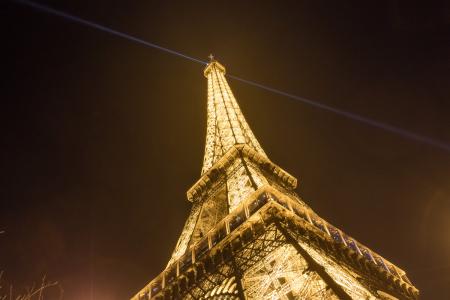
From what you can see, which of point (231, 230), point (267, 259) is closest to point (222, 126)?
point (231, 230)

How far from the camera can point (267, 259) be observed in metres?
12.8

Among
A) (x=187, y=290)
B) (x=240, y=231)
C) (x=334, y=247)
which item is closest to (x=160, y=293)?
(x=187, y=290)

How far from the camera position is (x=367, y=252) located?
54.8 feet

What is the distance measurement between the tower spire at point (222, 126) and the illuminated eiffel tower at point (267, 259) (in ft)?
19.7

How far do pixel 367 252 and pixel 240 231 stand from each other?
20.2 ft

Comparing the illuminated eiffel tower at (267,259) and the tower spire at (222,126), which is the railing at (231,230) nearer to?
the illuminated eiffel tower at (267,259)

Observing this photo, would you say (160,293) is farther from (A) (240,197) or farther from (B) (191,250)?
(A) (240,197)

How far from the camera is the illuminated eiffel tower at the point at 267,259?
36.4 feet

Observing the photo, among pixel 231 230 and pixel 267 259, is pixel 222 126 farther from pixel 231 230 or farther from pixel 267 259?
pixel 267 259

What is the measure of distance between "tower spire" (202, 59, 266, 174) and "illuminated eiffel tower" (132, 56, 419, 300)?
600 centimetres

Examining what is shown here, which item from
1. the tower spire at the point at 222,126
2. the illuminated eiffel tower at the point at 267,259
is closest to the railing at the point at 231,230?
the illuminated eiffel tower at the point at 267,259

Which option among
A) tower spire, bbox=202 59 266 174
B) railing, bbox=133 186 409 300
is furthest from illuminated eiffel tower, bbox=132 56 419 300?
tower spire, bbox=202 59 266 174

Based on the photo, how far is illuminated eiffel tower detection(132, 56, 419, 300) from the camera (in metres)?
11.1

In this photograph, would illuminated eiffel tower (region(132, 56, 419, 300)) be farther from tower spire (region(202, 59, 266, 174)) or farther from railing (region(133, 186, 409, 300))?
tower spire (region(202, 59, 266, 174))
